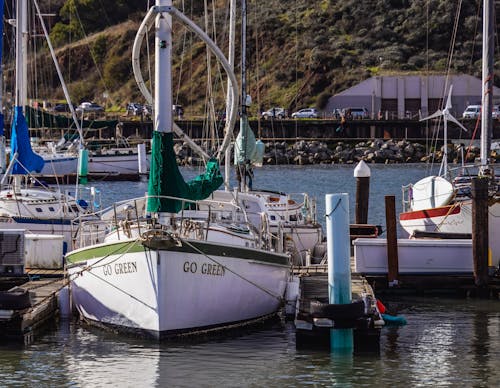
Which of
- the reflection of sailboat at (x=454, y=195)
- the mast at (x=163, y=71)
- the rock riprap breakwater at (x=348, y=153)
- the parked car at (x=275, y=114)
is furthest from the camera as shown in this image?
the parked car at (x=275, y=114)

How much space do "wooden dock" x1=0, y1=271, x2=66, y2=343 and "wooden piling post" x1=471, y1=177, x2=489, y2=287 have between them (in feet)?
29.3

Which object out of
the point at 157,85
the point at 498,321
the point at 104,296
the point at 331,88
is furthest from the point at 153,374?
the point at 331,88

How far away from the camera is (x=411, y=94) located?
118 metres

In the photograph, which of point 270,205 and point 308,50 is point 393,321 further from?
point 308,50

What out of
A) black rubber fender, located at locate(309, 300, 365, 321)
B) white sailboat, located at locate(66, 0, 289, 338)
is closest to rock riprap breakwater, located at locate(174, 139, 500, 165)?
white sailboat, located at locate(66, 0, 289, 338)

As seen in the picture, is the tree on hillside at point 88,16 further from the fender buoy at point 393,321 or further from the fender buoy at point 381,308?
the fender buoy at point 393,321

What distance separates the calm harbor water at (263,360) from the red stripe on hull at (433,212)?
7.06 meters

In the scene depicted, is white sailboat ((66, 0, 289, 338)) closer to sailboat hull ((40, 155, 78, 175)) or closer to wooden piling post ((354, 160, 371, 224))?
wooden piling post ((354, 160, 371, 224))

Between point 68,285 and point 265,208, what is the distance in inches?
357

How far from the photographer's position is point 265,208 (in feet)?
108

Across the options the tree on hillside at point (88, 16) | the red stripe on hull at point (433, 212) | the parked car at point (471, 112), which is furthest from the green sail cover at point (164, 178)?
the tree on hillside at point (88, 16)

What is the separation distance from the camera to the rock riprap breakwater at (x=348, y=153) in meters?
100

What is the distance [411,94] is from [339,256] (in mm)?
98394

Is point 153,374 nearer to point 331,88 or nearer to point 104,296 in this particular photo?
point 104,296
